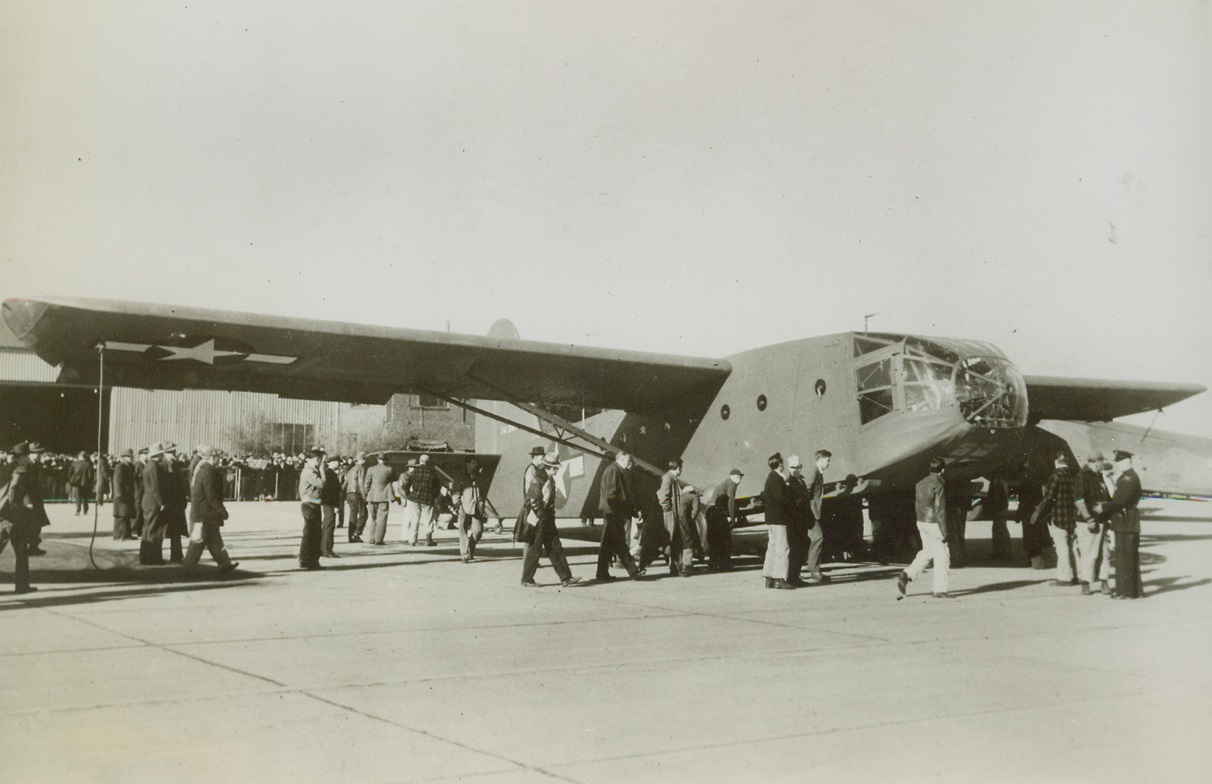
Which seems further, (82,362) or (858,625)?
(82,362)

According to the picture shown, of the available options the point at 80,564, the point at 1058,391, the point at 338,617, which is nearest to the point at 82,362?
the point at 80,564

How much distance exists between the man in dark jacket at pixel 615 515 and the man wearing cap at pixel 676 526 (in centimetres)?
104

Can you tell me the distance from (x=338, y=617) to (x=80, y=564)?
7.62 meters

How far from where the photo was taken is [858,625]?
9156 millimetres

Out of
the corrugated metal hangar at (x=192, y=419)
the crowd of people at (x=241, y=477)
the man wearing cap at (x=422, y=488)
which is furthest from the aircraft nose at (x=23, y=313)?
the crowd of people at (x=241, y=477)

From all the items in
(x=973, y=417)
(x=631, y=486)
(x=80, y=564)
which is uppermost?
(x=973, y=417)

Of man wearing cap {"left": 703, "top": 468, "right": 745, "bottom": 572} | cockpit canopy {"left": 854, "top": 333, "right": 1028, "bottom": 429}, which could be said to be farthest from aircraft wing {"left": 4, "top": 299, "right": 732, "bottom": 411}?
cockpit canopy {"left": 854, "top": 333, "right": 1028, "bottom": 429}

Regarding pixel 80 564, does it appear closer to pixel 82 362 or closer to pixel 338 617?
pixel 82 362

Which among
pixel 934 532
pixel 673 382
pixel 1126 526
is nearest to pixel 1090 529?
pixel 1126 526

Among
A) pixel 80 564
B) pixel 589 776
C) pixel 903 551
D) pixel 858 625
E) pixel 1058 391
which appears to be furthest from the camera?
pixel 1058 391

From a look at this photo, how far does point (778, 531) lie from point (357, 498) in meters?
12.4

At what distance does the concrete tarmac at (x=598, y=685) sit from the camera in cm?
474

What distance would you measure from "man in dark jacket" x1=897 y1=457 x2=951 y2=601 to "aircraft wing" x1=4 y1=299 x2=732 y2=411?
518cm

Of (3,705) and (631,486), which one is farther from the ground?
(631,486)
